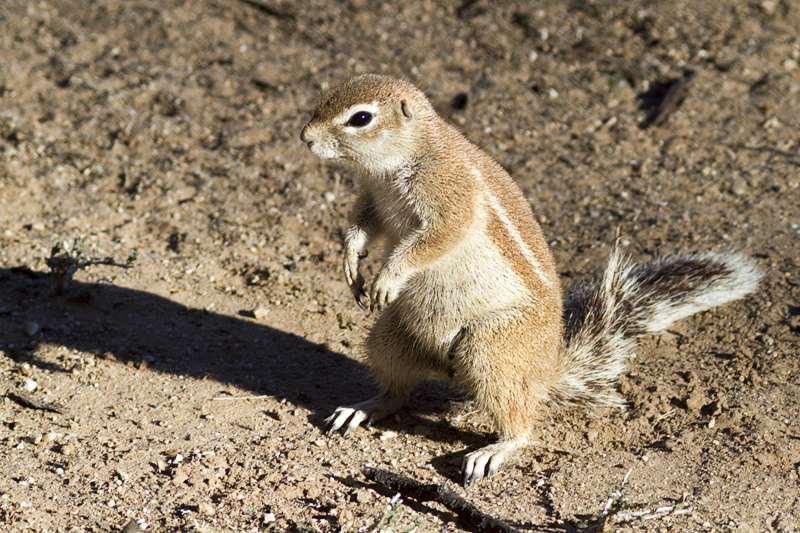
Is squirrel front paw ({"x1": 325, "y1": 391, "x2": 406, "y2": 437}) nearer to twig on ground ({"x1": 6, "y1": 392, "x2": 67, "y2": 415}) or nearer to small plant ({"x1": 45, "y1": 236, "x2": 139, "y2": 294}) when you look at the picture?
twig on ground ({"x1": 6, "y1": 392, "x2": 67, "y2": 415})

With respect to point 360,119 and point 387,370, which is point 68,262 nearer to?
point 387,370

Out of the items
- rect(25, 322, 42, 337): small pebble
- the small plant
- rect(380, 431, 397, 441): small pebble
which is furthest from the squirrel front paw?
rect(25, 322, 42, 337): small pebble

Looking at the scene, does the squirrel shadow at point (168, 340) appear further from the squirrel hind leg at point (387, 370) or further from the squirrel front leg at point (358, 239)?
the squirrel front leg at point (358, 239)

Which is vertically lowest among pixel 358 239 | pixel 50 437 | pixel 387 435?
pixel 387 435

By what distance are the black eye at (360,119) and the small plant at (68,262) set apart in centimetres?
212

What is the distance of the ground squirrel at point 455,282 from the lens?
3615 millimetres

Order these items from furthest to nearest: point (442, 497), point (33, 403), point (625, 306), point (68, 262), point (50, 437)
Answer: point (68, 262), point (625, 306), point (33, 403), point (50, 437), point (442, 497)

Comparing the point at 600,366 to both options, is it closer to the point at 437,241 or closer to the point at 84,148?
the point at 437,241

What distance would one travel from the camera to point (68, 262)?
16.1 ft

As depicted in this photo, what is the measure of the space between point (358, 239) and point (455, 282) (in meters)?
0.64

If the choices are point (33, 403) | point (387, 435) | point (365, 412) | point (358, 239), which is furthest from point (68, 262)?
point (387, 435)

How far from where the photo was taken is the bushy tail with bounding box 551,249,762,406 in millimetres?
4180

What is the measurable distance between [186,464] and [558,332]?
202cm

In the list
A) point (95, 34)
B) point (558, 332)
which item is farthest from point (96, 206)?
point (558, 332)
